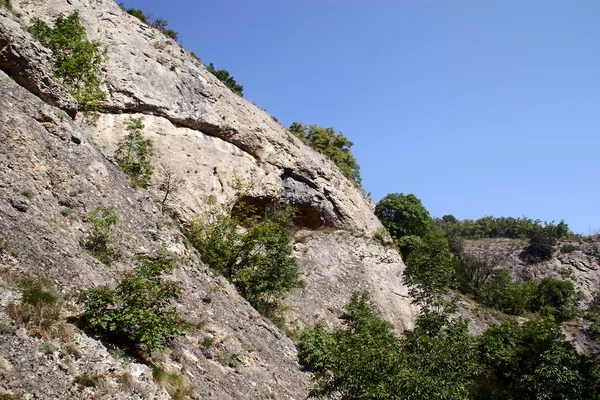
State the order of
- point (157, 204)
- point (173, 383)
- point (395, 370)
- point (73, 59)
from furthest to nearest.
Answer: point (73, 59) → point (157, 204) → point (395, 370) → point (173, 383)

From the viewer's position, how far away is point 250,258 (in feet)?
63.7

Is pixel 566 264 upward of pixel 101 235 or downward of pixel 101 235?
upward

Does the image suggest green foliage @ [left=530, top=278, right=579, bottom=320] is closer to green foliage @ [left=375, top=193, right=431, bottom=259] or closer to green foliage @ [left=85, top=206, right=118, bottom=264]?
green foliage @ [left=375, top=193, right=431, bottom=259]

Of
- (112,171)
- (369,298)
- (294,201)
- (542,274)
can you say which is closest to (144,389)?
(112,171)

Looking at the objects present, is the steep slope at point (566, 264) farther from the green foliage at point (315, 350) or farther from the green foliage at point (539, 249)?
the green foliage at point (315, 350)

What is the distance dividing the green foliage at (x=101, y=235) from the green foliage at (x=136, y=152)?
19.3 feet

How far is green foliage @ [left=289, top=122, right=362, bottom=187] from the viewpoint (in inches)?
1496

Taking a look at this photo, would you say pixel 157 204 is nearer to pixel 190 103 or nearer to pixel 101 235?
pixel 101 235

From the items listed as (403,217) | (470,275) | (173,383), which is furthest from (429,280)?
(173,383)

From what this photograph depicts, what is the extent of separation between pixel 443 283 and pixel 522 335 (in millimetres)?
4665

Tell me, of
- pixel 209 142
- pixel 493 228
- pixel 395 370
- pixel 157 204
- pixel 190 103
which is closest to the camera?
pixel 395 370

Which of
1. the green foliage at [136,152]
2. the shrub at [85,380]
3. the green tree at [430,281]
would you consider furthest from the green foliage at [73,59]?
the green tree at [430,281]

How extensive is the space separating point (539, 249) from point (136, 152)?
49654 mm

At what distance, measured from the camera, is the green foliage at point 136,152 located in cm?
1847
